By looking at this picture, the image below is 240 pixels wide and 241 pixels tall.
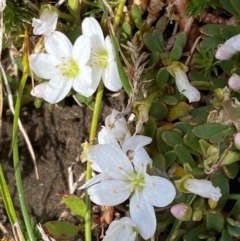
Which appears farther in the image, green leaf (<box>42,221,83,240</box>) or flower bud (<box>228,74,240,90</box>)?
green leaf (<box>42,221,83,240</box>)

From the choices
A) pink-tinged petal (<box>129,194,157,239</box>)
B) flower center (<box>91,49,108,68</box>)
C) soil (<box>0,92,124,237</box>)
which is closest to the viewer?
pink-tinged petal (<box>129,194,157,239</box>)

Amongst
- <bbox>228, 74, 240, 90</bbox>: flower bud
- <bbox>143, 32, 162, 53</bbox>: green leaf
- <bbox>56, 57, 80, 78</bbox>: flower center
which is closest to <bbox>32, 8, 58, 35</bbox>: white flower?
<bbox>56, 57, 80, 78</bbox>: flower center

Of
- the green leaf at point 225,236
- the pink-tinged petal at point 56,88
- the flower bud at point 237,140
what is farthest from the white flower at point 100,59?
the green leaf at point 225,236

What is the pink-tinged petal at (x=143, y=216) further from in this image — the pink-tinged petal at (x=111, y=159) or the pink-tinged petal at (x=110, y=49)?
the pink-tinged petal at (x=110, y=49)

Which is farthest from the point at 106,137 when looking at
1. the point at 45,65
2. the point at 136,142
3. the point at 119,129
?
the point at 45,65

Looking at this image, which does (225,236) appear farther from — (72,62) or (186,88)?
(72,62)

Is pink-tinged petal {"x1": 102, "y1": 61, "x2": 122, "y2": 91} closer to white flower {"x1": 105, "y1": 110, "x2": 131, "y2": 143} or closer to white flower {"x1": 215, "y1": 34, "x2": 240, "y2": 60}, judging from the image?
white flower {"x1": 105, "y1": 110, "x2": 131, "y2": 143}
